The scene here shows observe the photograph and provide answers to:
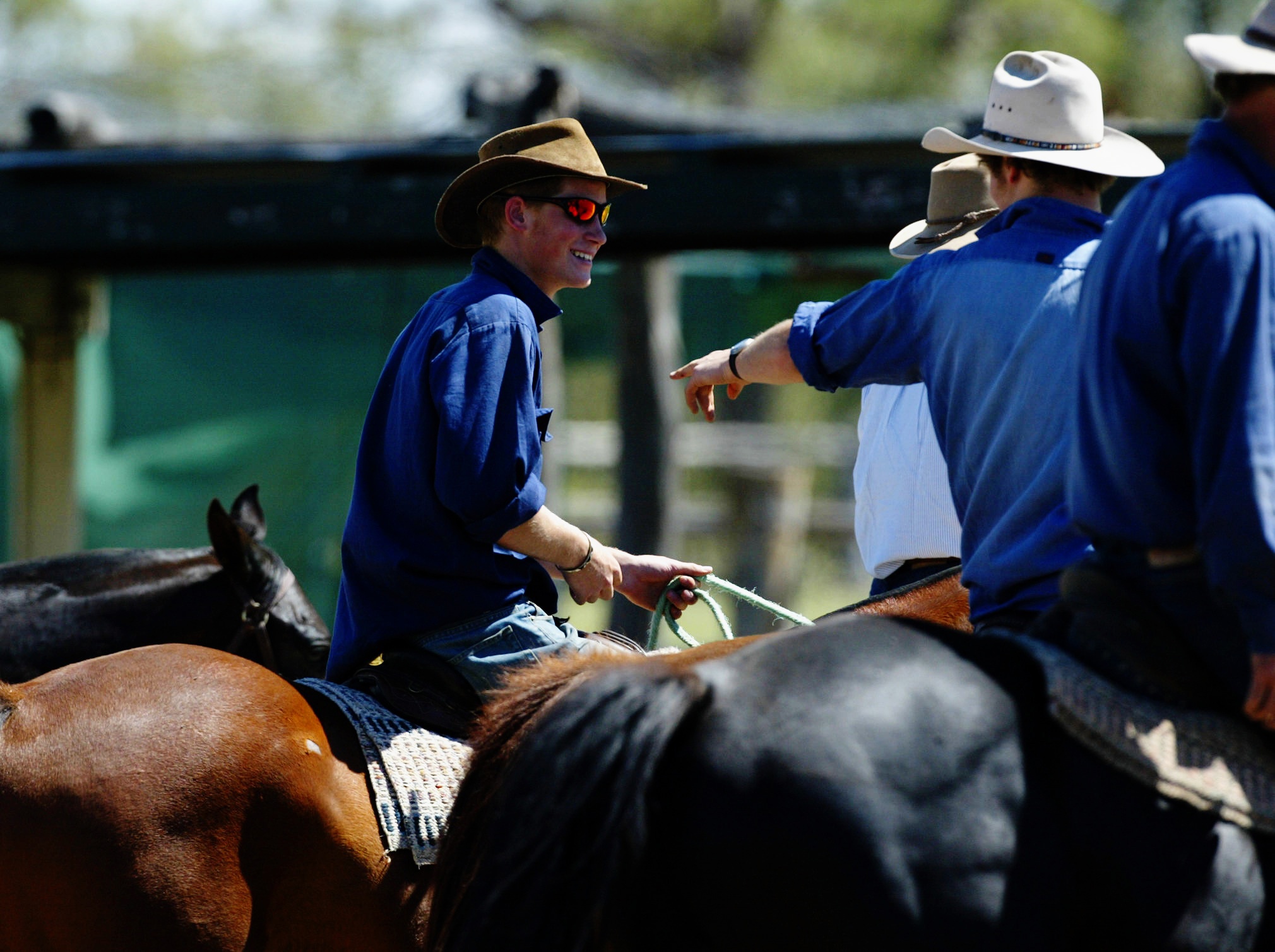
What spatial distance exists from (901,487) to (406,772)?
171 centimetres

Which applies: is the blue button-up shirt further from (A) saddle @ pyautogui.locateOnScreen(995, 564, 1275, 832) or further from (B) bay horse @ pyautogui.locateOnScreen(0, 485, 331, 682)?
(B) bay horse @ pyautogui.locateOnScreen(0, 485, 331, 682)

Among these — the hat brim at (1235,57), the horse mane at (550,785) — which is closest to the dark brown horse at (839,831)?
the horse mane at (550,785)

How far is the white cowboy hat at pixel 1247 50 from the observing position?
2189 mm

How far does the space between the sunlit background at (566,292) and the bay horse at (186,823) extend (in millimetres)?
4002

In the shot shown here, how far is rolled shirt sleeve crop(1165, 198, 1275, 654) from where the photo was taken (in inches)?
80.7

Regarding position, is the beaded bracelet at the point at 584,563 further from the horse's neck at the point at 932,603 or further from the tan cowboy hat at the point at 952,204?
the tan cowboy hat at the point at 952,204

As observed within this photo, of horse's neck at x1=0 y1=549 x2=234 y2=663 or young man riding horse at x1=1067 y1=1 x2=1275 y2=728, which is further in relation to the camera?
horse's neck at x1=0 y1=549 x2=234 y2=663

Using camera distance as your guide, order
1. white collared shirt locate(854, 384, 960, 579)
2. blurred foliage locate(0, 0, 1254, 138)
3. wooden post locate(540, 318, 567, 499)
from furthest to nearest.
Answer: blurred foliage locate(0, 0, 1254, 138)
wooden post locate(540, 318, 567, 499)
white collared shirt locate(854, 384, 960, 579)

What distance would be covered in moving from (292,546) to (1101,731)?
754 centimetres

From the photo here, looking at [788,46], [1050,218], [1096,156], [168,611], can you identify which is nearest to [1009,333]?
[1050,218]

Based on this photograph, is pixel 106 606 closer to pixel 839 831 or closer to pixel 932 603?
pixel 932 603

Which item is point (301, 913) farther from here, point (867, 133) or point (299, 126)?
point (299, 126)

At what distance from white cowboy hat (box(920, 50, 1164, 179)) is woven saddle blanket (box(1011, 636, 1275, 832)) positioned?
122 cm

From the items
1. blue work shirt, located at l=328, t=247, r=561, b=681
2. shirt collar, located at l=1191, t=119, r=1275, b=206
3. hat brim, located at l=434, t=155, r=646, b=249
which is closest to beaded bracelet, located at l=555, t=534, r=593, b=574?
blue work shirt, located at l=328, t=247, r=561, b=681
